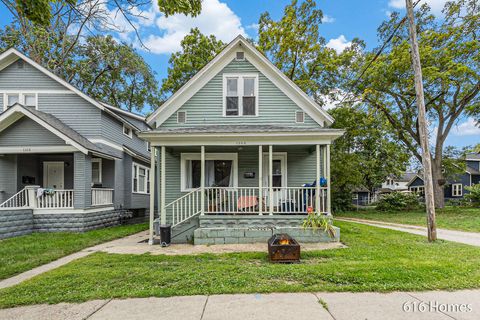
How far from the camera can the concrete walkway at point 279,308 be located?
11.0 feet

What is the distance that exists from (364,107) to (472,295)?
18.2 m

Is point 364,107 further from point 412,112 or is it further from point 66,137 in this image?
point 66,137

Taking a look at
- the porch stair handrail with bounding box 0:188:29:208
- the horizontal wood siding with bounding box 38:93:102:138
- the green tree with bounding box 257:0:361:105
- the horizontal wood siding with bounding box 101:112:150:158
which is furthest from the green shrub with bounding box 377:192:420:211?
the porch stair handrail with bounding box 0:188:29:208

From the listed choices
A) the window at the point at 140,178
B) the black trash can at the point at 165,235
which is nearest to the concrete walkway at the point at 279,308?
the black trash can at the point at 165,235

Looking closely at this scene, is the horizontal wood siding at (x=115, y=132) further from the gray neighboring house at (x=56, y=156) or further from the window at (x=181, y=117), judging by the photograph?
the window at (x=181, y=117)

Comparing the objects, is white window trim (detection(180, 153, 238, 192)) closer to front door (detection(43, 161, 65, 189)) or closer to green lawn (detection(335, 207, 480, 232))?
front door (detection(43, 161, 65, 189))

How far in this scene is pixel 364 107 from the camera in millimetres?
19906

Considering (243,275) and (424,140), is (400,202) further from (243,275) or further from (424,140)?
(243,275)

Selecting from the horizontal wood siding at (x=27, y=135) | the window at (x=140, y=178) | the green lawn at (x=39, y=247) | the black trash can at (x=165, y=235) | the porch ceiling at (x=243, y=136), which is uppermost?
the horizontal wood siding at (x=27, y=135)

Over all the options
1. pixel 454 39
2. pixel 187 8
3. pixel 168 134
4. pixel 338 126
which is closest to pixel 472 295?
pixel 187 8

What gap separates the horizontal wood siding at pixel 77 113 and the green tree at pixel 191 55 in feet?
32.5

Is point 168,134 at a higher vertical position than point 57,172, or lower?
higher

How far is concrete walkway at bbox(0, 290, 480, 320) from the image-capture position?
335 centimetres

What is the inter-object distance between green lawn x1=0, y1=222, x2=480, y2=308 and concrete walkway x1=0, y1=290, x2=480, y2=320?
0.19 m
